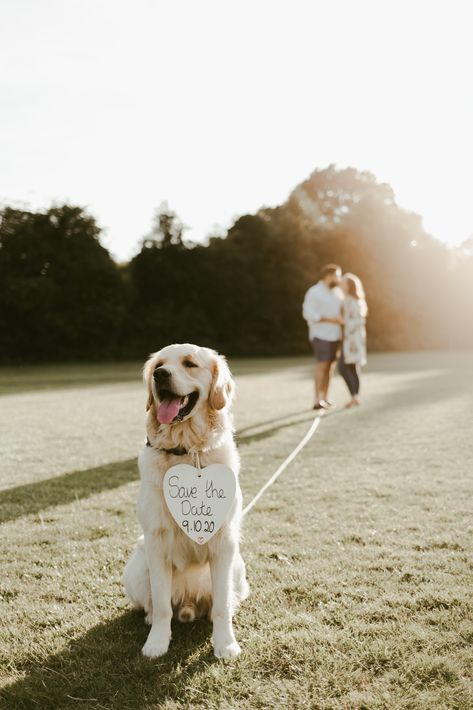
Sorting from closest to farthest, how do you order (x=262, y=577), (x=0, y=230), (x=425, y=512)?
(x=262, y=577), (x=425, y=512), (x=0, y=230)

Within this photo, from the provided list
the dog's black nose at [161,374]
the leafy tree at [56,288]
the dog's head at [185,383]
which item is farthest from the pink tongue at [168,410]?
the leafy tree at [56,288]

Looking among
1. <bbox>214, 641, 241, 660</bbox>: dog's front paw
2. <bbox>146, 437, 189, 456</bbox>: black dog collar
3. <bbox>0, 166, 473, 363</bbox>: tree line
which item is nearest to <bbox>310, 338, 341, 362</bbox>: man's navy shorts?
<bbox>146, 437, 189, 456</bbox>: black dog collar

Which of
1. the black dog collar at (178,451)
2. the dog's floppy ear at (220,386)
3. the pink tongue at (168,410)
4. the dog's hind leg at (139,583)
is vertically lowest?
the dog's hind leg at (139,583)

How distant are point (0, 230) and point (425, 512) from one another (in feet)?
103

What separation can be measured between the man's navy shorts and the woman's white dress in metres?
0.24

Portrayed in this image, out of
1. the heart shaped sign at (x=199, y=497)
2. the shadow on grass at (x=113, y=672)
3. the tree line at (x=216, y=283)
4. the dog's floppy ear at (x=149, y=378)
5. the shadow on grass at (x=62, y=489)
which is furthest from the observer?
the tree line at (x=216, y=283)

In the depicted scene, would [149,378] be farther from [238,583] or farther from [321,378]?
[321,378]

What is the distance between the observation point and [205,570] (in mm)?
3195

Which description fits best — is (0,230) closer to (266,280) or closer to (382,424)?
(266,280)

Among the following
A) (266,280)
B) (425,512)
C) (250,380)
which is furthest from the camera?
(266,280)

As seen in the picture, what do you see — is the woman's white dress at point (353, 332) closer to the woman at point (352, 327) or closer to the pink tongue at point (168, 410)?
the woman at point (352, 327)

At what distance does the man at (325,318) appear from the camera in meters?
10.6

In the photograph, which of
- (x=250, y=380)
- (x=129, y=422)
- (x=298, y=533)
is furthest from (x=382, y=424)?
(x=250, y=380)

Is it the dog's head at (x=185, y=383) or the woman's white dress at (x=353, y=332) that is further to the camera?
the woman's white dress at (x=353, y=332)
